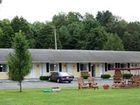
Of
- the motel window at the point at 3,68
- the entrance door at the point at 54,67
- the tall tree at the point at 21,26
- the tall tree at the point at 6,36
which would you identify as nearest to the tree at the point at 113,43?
the tall tree at the point at 21,26

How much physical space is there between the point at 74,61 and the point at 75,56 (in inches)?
94.1

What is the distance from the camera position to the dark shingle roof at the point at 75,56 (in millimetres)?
69188

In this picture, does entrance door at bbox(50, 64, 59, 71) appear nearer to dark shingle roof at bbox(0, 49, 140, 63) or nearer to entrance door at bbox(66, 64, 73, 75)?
dark shingle roof at bbox(0, 49, 140, 63)

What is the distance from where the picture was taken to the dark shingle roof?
69.2 meters

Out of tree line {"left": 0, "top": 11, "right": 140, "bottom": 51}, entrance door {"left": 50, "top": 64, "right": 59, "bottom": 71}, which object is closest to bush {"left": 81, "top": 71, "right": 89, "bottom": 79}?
entrance door {"left": 50, "top": 64, "right": 59, "bottom": 71}

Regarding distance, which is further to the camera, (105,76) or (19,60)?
(105,76)

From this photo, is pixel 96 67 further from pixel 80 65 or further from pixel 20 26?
pixel 20 26

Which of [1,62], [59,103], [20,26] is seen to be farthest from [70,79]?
[20,26]

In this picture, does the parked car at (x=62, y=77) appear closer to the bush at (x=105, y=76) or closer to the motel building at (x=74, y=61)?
the motel building at (x=74, y=61)

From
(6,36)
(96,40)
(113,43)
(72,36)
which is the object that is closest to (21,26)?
(6,36)

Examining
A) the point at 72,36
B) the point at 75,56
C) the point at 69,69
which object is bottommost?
the point at 69,69

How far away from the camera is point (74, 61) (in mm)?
71000

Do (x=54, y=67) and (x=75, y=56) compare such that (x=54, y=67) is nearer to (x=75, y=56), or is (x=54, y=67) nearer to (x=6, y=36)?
(x=75, y=56)

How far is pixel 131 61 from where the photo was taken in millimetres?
77375
